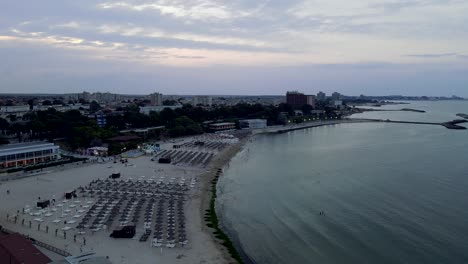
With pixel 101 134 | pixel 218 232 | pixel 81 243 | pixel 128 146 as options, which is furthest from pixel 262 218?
pixel 101 134

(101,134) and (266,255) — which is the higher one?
(101,134)

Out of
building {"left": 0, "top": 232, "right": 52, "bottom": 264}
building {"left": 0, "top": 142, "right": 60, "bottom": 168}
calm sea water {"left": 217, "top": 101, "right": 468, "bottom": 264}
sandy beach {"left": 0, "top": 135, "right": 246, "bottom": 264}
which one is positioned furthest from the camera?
building {"left": 0, "top": 142, "right": 60, "bottom": 168}

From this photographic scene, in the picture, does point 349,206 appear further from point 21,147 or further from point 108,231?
point 21,147

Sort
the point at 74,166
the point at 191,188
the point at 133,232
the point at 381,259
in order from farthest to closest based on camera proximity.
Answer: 1. the point at 74,166
2. the point at 191,188
3. the point at 133,232
4. the point at 381,259

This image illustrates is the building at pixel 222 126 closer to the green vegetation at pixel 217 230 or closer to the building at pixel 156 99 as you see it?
the green vegetation at pixel 217 230

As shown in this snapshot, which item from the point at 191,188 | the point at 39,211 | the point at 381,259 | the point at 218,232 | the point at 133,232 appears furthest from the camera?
the point at 191,188

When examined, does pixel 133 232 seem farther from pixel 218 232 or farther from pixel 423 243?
pixel 423 243

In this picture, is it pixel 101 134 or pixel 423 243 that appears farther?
pixel 101 134

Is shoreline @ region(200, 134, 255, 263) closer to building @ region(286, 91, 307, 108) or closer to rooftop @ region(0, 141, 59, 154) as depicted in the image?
rooftop @ region(0, 141, 59, 154)

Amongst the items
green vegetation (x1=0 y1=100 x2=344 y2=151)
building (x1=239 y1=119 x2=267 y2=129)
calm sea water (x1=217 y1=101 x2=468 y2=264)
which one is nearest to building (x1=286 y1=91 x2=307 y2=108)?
green vegetation (x1=0 y1=100 x2=344 y2=151)
